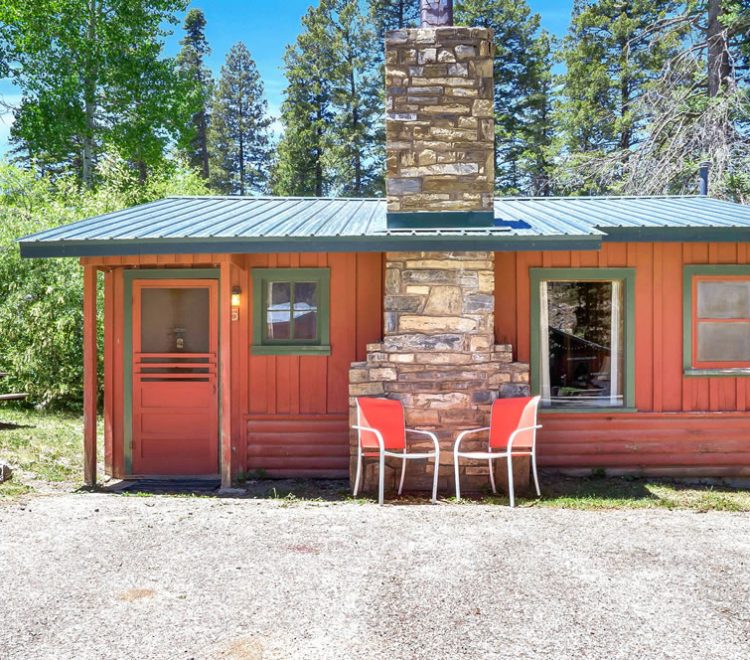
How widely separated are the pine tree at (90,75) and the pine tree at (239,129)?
10.8 meters

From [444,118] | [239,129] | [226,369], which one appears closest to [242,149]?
[239,129]

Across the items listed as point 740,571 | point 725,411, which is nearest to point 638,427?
point 725,411

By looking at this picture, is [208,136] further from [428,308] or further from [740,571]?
[740,571]

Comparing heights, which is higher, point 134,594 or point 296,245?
point 296,245

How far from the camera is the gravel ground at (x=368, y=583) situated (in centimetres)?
296

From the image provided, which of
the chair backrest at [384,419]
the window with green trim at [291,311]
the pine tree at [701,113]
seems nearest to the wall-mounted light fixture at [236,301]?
the window with green trim at [291,311]

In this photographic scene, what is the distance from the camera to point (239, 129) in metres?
30.3

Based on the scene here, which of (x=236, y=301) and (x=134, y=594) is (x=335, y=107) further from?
(x=134, y=594)

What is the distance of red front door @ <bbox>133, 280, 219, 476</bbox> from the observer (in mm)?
6582

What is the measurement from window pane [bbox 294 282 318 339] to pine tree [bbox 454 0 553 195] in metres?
17.2

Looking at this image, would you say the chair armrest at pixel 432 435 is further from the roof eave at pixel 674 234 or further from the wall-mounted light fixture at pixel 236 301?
the roof eave at pixel 674 234

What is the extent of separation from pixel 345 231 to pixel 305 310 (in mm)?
1025

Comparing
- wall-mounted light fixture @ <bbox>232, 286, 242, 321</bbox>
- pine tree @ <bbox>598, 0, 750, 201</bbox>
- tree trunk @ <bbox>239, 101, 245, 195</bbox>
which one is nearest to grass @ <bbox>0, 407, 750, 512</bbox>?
wall-mounted light fixture @ <bbox>232, 286, 242, 321</bbox>

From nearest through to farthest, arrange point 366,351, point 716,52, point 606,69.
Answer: point 366,351 → point 716,52 → point 606,69
